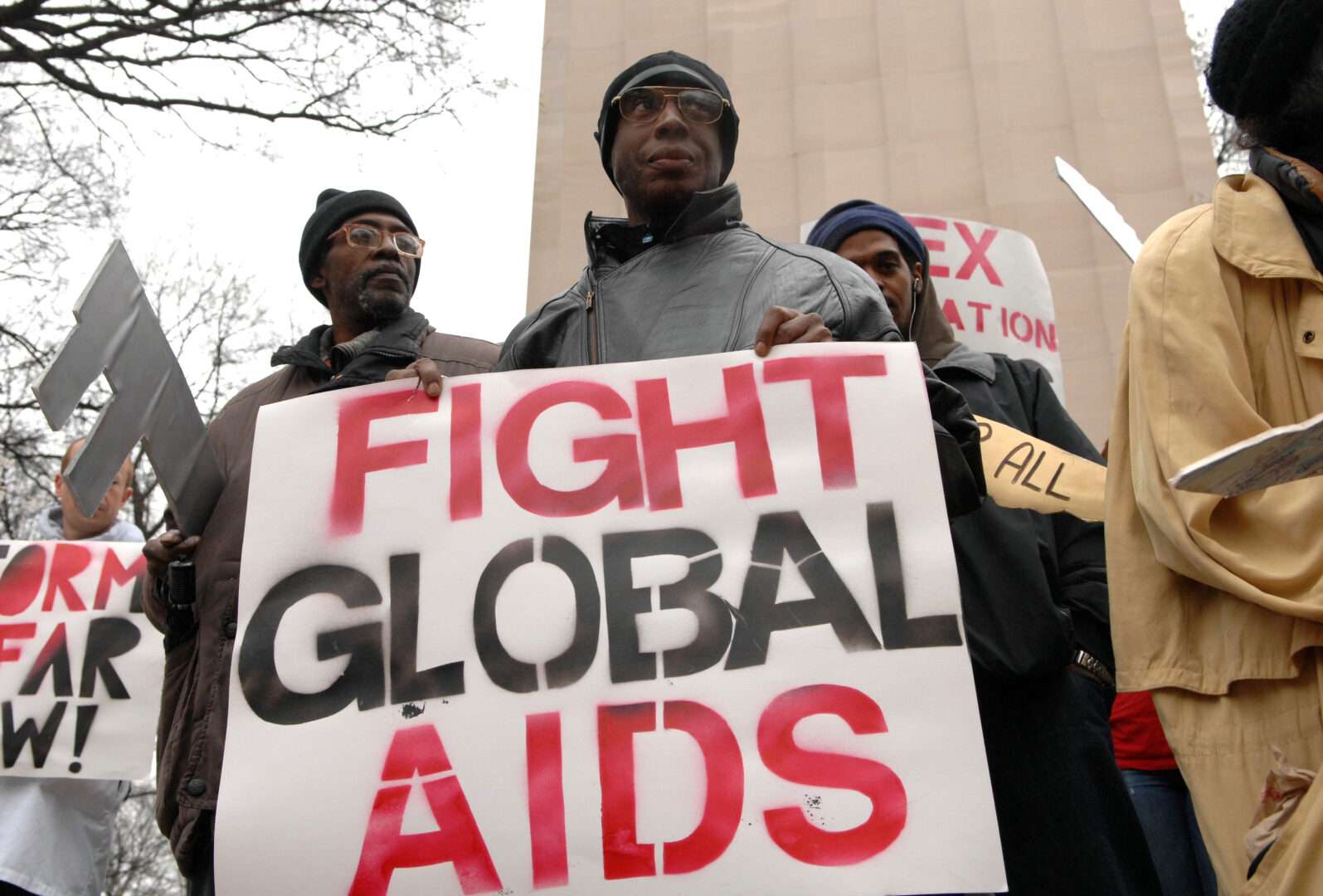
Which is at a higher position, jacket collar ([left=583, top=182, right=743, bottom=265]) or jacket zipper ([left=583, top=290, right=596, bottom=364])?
jacket collar ([left=583, top=182, right=743, bottom=265])

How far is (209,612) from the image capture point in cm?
296

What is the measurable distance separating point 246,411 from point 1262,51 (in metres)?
2.34

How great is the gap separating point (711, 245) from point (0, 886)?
3102 mm

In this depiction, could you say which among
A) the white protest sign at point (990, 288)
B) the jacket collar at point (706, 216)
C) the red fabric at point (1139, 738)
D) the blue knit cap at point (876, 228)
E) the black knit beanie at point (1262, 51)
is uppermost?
the white protest sign at point (990, 288)

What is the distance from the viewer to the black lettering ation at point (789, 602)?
212 cm

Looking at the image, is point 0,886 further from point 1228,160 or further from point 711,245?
point 1228,160

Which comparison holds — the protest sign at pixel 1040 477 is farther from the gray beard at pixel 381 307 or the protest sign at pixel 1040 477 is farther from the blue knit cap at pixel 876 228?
the gray beard at pixel 381 307

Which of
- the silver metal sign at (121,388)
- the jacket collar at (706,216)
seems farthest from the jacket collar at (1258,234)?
the silver metal sign at (121,388)

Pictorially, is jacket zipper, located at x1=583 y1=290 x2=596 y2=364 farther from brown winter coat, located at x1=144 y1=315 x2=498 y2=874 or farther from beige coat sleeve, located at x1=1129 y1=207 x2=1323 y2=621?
beige coat sleeve, located at x1=1129 y1=207 x2=1323 y2=621

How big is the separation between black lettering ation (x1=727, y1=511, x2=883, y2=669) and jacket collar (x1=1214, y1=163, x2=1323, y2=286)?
75 cm

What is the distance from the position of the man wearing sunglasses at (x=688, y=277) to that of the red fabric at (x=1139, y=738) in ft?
3.89

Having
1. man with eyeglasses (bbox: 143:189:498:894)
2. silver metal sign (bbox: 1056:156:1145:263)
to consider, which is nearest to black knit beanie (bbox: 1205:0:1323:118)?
silver metal sign (bbox: 1056:156:1145:263)

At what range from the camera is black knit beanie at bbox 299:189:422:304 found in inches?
147

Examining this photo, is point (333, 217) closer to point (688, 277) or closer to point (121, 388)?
point (121, 388)
